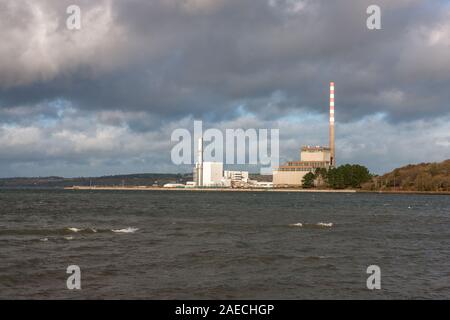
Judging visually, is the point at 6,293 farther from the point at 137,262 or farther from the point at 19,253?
the point at 19,253

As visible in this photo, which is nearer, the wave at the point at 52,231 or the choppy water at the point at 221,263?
the choppy water at the point at 221,263

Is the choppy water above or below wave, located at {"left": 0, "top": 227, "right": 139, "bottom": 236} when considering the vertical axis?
below

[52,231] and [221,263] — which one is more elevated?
[52,231]

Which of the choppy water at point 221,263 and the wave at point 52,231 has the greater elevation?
the wave at point 52,231

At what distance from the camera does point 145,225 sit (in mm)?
60500

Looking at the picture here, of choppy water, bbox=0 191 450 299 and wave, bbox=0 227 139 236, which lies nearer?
choppy water, bbox=0 191 450 299

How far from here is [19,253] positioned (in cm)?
3559

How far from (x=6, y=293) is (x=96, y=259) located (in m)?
9.94

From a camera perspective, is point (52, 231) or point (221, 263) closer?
point (221, 263)
